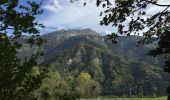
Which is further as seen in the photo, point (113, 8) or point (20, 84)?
point (113, 8)

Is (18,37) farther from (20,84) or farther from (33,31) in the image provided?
(20,84)

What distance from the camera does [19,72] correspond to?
35.4 feet

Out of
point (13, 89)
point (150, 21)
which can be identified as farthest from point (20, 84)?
point (150, 21)

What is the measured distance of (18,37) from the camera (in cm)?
1049

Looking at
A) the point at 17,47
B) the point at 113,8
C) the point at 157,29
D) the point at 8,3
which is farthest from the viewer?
the point at 157,29

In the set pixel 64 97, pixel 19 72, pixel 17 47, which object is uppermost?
pixel 17 47

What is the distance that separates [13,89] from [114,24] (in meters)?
5.16

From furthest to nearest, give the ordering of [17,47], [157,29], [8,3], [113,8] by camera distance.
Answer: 1. [157,29]
2. [113,8]
3. [17,47]
4. [8,3]

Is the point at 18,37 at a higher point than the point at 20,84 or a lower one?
higher

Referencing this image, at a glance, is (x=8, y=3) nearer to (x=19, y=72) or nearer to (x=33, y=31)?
(x=33, y=31)

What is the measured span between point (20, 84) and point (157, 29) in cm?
685

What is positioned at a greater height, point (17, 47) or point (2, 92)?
point (17, 47)

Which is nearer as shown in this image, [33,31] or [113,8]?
[33,31]

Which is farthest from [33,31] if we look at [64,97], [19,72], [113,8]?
[113,8]
